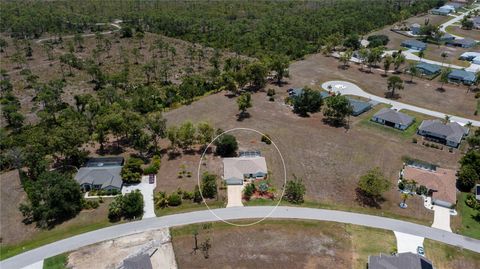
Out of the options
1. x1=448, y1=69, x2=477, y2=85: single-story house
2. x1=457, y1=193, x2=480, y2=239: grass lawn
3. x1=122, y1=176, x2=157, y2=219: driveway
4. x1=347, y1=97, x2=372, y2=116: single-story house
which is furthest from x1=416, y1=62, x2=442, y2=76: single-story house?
x1=122, y1=176, x2=157, y2=219: driveway

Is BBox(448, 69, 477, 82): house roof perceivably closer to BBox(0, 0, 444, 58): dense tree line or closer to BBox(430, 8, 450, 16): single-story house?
BBox(0, 0, 444, 58): dense tree line

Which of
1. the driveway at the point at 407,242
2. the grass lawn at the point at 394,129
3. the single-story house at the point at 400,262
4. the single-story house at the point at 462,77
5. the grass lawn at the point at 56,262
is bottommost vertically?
the grass lawn at the point at 56,262

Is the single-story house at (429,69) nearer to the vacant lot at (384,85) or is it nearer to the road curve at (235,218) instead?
the vacant lot at (384,85)

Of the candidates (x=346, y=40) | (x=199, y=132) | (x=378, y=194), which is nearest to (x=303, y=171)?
(x=378, y=194)

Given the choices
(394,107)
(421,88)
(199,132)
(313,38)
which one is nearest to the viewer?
(199,132)

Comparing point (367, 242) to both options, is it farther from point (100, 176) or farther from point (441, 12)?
point (441, 12)

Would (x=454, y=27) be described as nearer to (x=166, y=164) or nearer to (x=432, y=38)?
(x=432, y=38)

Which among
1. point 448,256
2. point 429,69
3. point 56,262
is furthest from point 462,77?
point 56,262

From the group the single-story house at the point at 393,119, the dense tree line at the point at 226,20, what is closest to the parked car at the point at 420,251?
the single-story house at the point at 393,119
